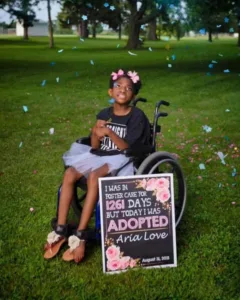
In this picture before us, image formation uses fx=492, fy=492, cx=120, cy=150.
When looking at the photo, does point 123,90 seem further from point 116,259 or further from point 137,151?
point 116,259

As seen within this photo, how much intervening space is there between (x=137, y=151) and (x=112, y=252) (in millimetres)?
702

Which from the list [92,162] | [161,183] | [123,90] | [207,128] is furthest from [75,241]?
[207,128]

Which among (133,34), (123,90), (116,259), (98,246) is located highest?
(123,90)

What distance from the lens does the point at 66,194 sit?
329 centimetres

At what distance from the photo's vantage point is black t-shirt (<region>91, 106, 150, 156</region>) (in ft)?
11.2

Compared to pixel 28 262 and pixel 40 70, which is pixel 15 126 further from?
pixel 40 70

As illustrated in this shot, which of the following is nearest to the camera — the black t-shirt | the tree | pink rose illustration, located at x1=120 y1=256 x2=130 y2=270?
pink rose illustration, located at x1=120 y1=256 x2=130 y2=270

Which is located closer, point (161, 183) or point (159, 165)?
point (161, 183)

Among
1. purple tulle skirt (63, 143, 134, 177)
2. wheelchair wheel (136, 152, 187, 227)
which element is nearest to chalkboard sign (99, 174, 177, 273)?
wheelchair wheel (136, 152, 187, 227)

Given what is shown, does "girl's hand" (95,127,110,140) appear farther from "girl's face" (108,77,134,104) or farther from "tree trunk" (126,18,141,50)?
"tree trunk" (126,18,141,50)

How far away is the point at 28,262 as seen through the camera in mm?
3250

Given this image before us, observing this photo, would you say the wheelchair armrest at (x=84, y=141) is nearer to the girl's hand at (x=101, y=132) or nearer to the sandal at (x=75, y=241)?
the girl's hand at (x=101, y=132)

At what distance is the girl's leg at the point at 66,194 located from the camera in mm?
3254

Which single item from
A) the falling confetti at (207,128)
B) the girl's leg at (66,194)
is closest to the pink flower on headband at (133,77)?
the girl's leg at (66,194)
